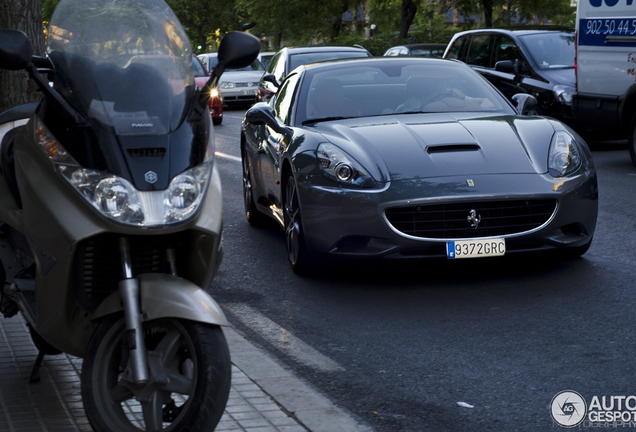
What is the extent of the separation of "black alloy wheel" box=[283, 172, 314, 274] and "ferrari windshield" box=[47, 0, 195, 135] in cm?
268

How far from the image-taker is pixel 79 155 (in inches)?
137

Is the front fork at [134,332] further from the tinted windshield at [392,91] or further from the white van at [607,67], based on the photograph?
the white van at [607,67]

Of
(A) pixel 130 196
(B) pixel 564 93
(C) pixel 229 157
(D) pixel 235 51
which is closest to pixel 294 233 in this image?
(D) pixel 235 51

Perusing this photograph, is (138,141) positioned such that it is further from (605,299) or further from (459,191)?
(605,299)

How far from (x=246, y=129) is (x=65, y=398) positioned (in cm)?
508

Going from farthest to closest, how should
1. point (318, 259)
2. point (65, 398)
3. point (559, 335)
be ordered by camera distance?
1. point (318, 259)
2. point (559, 335)
3. point (65, 398)

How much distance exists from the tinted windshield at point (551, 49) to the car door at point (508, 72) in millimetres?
203

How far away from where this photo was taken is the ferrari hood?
6.18 m

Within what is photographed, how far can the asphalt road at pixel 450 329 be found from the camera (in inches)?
165

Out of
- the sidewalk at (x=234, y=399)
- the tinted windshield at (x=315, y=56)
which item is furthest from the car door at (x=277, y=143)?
the tinted windshield at (x=315, y=56)

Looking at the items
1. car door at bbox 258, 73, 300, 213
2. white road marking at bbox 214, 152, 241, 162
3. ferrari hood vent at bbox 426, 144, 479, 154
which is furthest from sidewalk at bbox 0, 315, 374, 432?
white road marking at bbox 214, 152, 241, 162

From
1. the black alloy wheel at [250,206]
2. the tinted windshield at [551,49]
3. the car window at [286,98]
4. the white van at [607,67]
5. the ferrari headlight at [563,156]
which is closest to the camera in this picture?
the ferrari headlight at [563,156]

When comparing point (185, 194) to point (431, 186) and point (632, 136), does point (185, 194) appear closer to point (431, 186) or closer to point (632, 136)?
point (431, 186)

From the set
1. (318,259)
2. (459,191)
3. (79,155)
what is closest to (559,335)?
(459,191)
